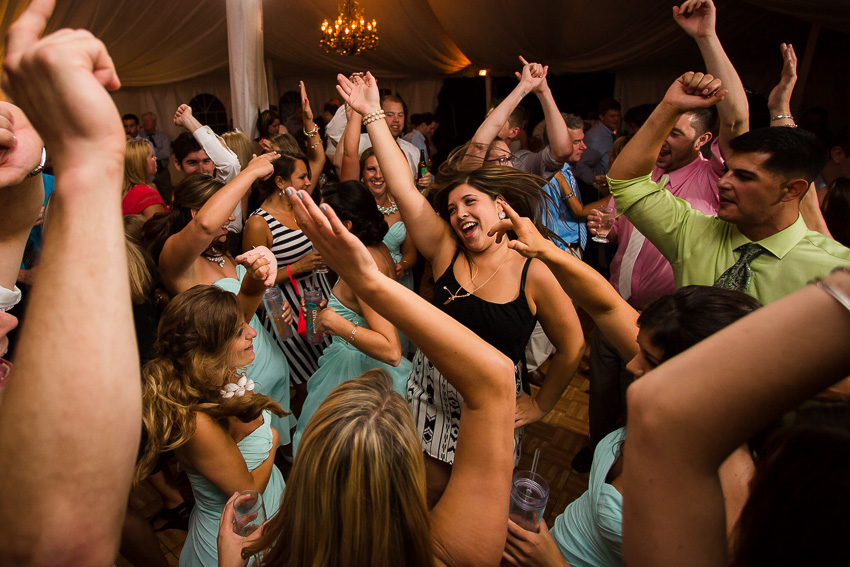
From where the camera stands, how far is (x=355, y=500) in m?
0.70

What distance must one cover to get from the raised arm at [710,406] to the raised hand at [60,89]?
608mm

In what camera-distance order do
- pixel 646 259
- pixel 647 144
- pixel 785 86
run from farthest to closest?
pixel 646 259 < pixel 785 86 < pixel 647 144

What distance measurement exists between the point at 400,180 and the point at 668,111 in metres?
0.92

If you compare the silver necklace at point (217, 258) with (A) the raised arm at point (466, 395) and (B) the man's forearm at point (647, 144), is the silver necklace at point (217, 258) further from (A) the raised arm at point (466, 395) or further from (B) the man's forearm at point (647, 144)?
(B) the man's forearm at point (647, 144)

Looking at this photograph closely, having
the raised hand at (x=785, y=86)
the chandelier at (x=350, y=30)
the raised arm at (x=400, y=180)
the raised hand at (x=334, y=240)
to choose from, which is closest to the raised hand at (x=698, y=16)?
the raised hand at (x=785, y=86)

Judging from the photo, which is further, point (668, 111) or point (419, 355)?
point (419, 355)

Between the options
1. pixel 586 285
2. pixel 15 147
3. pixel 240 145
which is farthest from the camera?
pixel 240 145

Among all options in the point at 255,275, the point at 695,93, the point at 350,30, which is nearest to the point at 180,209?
the point at 255,275

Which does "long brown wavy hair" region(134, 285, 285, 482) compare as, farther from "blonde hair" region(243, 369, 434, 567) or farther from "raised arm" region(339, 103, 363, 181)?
"raised arm" region(339, 103, 363, 181)

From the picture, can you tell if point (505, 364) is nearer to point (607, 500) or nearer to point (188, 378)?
point (607, 500)

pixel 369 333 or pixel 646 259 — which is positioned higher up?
pixel 646 259

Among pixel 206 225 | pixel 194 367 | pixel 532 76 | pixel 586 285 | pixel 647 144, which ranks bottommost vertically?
pixel 194 367

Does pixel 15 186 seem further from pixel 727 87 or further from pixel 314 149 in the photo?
pixel 314 149

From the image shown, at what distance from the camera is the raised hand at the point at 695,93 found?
56.1 inches
